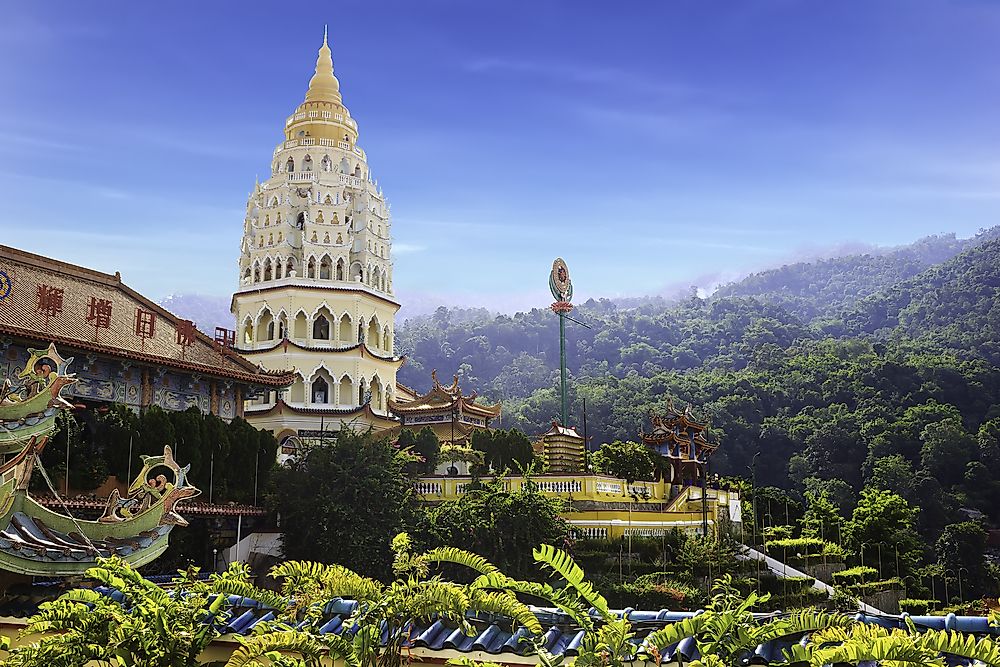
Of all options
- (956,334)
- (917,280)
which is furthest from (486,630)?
(917,280)

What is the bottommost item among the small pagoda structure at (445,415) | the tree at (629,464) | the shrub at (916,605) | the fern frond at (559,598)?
the shrub at (916,605)

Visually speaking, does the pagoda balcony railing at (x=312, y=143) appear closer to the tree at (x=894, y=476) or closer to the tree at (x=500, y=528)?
the tree at (x=500, y=528)

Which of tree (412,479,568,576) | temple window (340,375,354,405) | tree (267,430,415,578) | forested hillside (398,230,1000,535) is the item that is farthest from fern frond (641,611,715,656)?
forested hillside (398,230,1000,535)

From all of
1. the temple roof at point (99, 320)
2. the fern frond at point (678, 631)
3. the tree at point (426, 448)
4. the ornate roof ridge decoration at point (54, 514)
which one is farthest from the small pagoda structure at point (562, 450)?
the fern frond at point (678, 631)

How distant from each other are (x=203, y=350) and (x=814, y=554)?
2159cm

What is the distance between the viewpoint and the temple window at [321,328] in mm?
42688

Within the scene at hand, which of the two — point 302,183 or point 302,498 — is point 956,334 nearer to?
point 302,183

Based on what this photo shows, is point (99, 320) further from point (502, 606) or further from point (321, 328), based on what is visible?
point (502, 606)

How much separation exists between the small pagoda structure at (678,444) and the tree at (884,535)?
7727 millimetres

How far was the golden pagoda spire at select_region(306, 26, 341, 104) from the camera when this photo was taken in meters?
46.1

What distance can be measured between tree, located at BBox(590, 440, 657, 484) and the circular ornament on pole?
11816mm

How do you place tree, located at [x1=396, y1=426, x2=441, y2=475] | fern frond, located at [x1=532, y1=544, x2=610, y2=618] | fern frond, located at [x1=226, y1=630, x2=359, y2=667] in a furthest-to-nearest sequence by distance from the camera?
1. tree, located at [x1=396, y1=426, x2=441, y2=475]
2. fern frond, located at [x1=532, y1=544, x2=610, y2=618]
3. fern frond, located at [x1=226, y1=630, x2=359, y2=667]

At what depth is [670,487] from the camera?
34.0 m

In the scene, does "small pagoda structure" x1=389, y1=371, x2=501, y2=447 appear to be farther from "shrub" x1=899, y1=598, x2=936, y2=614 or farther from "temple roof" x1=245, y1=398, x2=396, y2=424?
"shrub" x1=899, y1=598, x2=936, y2=614
